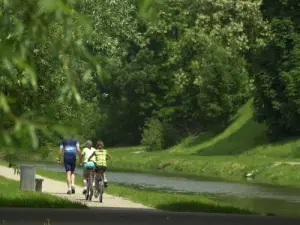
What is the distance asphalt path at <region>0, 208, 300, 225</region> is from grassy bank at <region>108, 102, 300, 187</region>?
26.7 metres

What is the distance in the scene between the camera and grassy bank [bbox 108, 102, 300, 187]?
54.4 m

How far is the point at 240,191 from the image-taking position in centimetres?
4216

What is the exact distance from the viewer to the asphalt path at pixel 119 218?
790 inches

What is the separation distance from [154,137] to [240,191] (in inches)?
1754

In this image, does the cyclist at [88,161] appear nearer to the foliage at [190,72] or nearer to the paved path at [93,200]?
the paved path at [93,200]

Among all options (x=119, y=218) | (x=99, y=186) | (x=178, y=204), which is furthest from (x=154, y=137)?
(x=119, y=218)

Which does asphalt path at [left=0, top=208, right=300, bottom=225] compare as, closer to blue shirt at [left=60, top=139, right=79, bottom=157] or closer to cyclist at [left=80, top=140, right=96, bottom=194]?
cyclist at [left=80, top=140, right=96, bottom=194]

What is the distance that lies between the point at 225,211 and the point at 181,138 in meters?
62.5

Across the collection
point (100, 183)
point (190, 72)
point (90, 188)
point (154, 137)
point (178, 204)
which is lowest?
point (178, 204)

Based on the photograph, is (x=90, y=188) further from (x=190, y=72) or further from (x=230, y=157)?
(x=190, y=72)

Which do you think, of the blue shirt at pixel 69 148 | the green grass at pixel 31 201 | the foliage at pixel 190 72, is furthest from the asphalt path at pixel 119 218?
the foliage at pixel 190 72

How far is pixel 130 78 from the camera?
98.0m

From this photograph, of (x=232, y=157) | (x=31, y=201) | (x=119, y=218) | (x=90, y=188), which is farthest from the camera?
(x=232, y=157)

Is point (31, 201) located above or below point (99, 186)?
below
